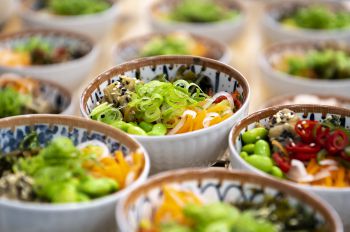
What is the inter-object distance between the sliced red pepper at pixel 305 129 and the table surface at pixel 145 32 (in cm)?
132

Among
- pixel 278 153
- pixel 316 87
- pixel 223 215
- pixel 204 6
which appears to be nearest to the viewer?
pixel 223 215

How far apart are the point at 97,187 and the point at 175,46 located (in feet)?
6.02

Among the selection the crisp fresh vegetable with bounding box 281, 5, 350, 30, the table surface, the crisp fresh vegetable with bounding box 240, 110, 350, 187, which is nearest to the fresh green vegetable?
the table surface

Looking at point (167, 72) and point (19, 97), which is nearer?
point (167, 72)

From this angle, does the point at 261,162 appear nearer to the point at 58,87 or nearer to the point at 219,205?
the point at 219,205

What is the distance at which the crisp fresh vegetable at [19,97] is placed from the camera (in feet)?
7.54

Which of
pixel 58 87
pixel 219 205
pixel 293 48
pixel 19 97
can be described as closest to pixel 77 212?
pixel 219 205

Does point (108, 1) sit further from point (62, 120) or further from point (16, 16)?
point (62, 120)

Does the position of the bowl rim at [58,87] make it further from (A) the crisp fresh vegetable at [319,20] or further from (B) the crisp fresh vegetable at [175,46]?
(A) the crisp fresh vegetable at [319,20]

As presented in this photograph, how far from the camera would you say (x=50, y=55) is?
2.92 metres

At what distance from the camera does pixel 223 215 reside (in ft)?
3.80

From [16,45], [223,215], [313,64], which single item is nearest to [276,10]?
[313,64]

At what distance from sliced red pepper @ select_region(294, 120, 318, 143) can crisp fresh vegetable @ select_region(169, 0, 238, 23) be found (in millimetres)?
1984

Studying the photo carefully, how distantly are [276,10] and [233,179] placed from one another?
2.46m
